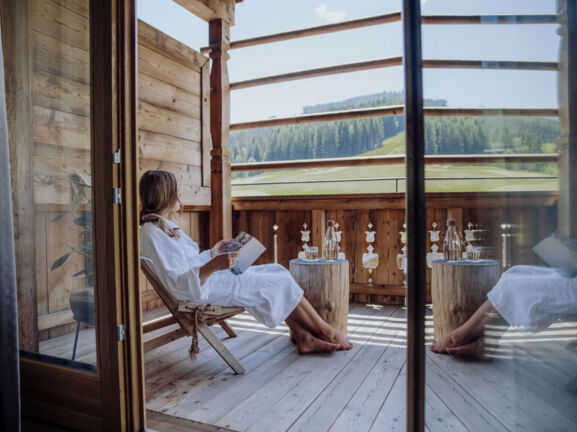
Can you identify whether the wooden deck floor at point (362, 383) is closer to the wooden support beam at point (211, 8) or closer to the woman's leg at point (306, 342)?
the woman's leg at point (306, 342)

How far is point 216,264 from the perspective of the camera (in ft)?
7.82

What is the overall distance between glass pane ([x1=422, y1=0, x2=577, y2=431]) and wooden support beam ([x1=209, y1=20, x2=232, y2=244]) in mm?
3167

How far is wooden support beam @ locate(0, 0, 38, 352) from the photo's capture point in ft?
6.40

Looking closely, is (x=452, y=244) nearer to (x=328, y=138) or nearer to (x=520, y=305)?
(x=520, y=305)

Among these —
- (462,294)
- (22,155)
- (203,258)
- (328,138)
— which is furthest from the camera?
(328,138)

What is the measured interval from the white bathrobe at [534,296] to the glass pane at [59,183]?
1.53 metres

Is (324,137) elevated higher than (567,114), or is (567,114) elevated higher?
(324,137)

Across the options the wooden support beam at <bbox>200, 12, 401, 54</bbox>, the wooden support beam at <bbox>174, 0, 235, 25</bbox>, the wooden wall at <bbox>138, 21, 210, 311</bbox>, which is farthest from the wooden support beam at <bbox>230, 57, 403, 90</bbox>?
the wooden support beam at <bbox>174, 0, 235, 25</bbox>

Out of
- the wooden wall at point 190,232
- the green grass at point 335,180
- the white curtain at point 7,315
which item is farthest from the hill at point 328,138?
the white curtain at point 7,315

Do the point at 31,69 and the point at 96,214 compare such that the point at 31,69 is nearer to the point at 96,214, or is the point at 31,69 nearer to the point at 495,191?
the point at 96,214

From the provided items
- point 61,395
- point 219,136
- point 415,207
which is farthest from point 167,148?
point 415,207

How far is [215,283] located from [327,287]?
78cm

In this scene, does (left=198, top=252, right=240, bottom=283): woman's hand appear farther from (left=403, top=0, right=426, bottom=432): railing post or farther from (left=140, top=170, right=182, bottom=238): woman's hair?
(left=403, top=0, right=426, bottom=432): railing post

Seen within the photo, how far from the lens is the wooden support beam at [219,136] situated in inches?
165
